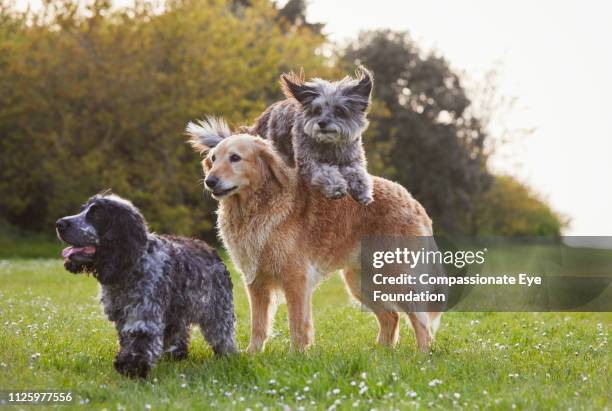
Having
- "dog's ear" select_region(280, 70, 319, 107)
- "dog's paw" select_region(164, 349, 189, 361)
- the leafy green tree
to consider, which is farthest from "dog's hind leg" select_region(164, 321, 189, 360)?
the leafy green tree

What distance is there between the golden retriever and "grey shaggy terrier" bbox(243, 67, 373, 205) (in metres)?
0.29

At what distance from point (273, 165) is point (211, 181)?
0.73m

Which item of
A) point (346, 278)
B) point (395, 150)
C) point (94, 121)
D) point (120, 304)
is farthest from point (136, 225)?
point (395, 150)

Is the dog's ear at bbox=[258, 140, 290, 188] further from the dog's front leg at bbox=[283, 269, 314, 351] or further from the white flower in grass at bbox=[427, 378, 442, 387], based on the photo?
the white flower in grass at bbox=[427, 378, 442, 387]

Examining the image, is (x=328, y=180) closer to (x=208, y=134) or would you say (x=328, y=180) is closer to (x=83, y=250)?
(x=208, y=134)

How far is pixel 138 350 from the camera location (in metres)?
6.27

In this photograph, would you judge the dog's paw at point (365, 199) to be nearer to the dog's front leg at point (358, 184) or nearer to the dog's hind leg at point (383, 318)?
the dog's front leg at point (358, 184)

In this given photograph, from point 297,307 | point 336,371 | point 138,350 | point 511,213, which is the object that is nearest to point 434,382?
point 336,371

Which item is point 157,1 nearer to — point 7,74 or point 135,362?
point 7,74

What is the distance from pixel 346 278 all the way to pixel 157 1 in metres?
24.0

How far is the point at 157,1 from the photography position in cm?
2978

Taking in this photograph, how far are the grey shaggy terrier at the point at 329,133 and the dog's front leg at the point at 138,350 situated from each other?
2.08m

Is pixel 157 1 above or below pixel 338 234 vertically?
above

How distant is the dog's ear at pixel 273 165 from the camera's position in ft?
23.9
